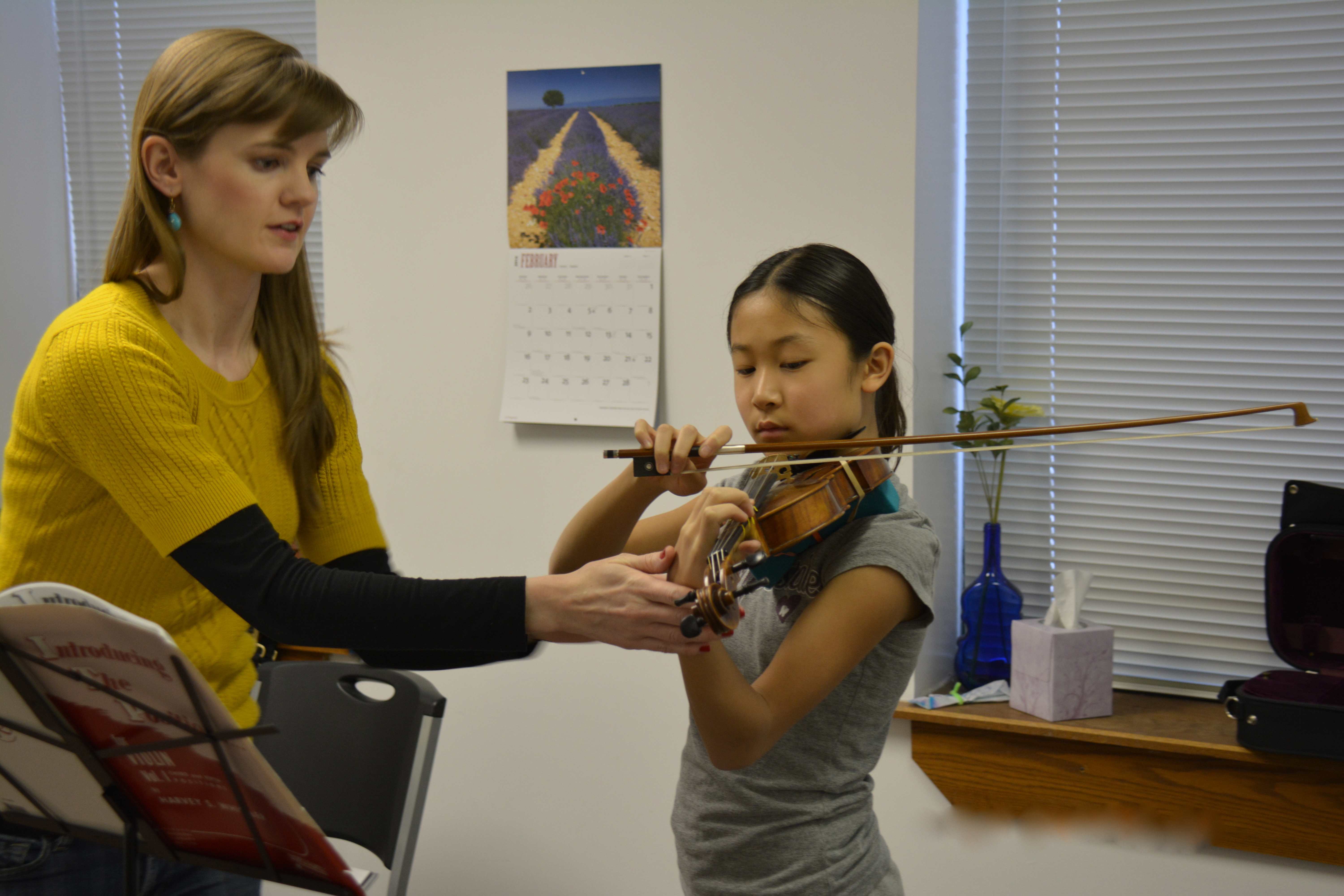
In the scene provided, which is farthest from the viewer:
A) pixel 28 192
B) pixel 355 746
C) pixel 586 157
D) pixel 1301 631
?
pixel 28 192

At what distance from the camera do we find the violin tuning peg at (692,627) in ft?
2.61

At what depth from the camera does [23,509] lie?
1.02m

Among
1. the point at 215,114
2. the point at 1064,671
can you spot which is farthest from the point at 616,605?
the point at 1064,671

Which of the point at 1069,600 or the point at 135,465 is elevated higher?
the point at 135,465

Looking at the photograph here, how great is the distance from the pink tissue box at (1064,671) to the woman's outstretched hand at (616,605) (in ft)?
3.57

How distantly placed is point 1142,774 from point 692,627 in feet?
4.26

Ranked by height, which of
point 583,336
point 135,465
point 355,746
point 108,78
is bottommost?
point 355,746

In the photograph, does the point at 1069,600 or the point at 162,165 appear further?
the point at 1069,600

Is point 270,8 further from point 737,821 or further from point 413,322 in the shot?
point 737,821

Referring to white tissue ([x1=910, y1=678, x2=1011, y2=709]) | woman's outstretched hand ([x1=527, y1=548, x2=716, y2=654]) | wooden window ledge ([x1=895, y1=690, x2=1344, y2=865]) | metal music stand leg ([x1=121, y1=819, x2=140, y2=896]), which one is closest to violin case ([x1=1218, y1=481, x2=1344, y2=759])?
wooden window ledge ([x1=895, y1=690, x2=1344, y2=865])

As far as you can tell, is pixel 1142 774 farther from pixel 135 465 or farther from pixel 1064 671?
pixel 135 465

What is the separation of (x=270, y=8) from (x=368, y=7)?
67cm

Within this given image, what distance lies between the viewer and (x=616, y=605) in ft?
3.01

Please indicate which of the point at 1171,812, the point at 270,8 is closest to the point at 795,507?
the point at 1171,812
